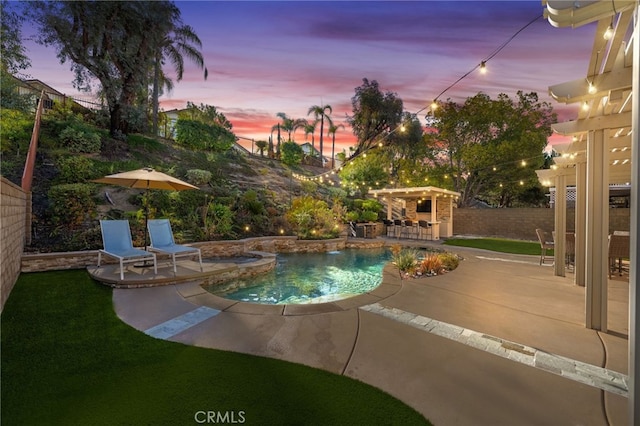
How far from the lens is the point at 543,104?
16.9 meters

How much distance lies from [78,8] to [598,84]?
52.5ft

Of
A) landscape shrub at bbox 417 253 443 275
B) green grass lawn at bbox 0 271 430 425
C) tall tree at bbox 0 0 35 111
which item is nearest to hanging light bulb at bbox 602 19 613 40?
green grass lawn at bbox 0 271 430 425

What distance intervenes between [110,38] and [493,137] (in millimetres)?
20588

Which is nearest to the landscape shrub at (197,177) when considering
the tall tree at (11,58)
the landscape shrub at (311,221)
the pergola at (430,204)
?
the landscape shrub at (311,221)

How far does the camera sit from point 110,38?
11.5m

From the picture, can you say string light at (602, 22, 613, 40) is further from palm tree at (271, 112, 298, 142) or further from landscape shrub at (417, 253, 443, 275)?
palm tree at (271, 112, 298, 142)

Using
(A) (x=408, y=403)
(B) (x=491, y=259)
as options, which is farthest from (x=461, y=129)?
(A) (x=408, y=403)

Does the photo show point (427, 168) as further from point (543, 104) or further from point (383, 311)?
point (383, 311)

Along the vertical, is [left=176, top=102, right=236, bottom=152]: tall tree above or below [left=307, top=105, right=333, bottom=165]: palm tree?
below

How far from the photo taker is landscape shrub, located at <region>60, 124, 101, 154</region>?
34.7 feet

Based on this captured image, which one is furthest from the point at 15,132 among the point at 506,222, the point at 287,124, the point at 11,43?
the point at 287,124

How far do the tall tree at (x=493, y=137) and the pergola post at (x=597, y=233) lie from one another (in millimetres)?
14026

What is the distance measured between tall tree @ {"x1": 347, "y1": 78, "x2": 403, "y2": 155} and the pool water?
669 inches

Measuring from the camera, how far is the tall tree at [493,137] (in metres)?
16.5
